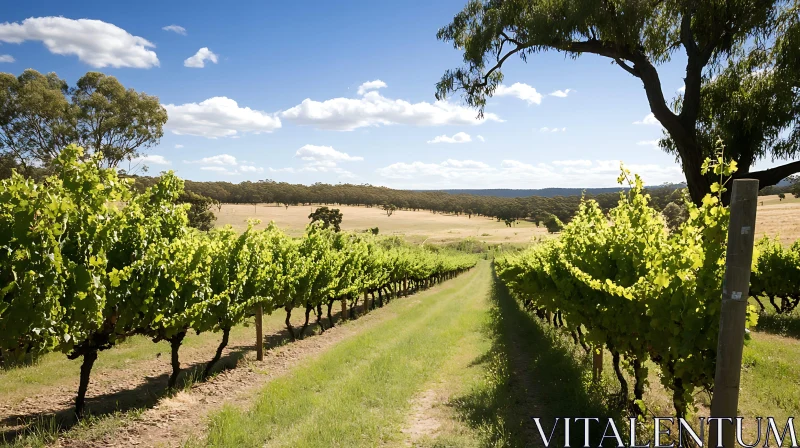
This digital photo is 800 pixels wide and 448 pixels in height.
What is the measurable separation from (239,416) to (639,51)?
10.1 metres

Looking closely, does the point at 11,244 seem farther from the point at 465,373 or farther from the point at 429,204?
the point at 429,204

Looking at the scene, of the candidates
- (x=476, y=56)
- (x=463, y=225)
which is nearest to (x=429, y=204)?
(x=463, y=225)

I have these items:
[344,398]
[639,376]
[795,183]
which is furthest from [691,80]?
[344,398]

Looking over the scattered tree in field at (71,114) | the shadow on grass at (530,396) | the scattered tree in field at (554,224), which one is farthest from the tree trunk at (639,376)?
the scattered tree in field at (71,114)

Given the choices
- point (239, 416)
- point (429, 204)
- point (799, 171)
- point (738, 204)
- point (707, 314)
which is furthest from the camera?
point (429, 204)

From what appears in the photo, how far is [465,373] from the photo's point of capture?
10312mm

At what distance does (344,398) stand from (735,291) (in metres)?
6.36

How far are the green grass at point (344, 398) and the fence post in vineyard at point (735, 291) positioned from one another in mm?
4404

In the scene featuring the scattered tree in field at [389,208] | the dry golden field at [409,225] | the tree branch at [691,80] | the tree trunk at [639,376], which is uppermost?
the tree branch at [691,80]

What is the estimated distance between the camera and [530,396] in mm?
8312

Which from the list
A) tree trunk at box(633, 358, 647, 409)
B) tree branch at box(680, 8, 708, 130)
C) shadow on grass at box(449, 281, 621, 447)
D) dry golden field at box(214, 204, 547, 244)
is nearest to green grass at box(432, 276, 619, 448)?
shadow on grass at box(449, 281, 621, 447)

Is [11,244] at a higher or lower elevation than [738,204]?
lower

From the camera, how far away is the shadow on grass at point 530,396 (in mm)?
6379

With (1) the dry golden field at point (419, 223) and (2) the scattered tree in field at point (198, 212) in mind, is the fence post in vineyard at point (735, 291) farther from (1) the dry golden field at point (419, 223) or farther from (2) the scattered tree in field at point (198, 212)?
(1) the dry golden field at point (419, 223)
